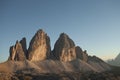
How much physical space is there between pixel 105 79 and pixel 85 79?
15.4 meters

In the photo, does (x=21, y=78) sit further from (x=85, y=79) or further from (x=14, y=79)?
(x=85, y=79)

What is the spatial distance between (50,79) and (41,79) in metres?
7.33

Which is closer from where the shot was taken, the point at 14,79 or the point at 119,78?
the point at 14,79

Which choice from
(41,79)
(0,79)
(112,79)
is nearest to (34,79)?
(41,79)

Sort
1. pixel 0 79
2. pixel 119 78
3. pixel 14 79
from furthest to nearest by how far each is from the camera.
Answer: pixel 119 78, pixel 14 79, pixel 0 79

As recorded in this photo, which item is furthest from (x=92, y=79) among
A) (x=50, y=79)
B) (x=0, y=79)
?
(x=0, y=79)

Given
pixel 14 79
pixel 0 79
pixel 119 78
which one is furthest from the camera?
pixel 119 78

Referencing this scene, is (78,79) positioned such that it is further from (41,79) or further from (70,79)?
(41,79)

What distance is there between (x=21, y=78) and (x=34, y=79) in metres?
10.3

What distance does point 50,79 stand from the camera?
199 m

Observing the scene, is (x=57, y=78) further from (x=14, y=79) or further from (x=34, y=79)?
(x=14, y=79)

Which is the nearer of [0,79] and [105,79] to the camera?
[0,79]

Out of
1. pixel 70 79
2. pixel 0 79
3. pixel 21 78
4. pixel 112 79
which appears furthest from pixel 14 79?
pixel 112 79

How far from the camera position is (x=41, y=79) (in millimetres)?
199875
